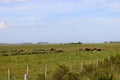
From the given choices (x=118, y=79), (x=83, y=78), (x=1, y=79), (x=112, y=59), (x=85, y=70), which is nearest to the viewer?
(x=83, y=78)

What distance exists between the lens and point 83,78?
16.7 m

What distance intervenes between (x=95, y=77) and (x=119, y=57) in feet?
47.3

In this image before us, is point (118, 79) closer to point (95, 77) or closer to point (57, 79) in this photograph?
point (95, 77)

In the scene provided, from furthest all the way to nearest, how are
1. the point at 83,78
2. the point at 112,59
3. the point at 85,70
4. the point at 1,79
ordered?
the point at 112,59 → the point at 1,79 → the point at 85,70 → the point at 83,78

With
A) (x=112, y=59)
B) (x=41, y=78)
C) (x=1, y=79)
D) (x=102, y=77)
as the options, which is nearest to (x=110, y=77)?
(x=102, y=77)

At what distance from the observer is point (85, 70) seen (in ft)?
68.0

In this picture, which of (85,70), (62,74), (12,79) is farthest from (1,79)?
(62,74)

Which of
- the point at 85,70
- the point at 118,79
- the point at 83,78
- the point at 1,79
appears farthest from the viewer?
the point at 1,79

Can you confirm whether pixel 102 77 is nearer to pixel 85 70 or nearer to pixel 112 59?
pixel 85 70

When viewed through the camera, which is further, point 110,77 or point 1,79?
point 1,79

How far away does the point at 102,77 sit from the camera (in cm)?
1709

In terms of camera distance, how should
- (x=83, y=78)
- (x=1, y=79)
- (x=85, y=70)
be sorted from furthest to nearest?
1. (x=1, y=79)
2. (x=85, y=70)
3. (x=83, y=78)

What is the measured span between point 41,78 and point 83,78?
2200mm

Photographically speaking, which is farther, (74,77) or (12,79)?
(12,79)
